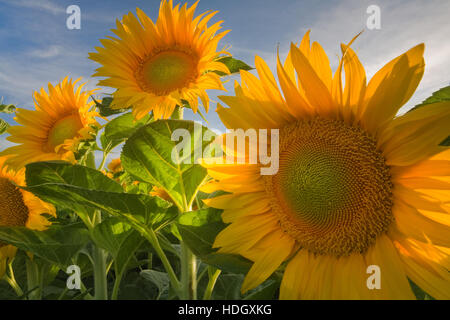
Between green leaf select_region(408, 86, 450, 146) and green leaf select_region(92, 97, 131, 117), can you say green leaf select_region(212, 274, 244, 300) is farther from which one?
green leaf select_region(408, 86, 450, 146)

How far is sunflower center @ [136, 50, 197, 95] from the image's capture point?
1621 millimetres

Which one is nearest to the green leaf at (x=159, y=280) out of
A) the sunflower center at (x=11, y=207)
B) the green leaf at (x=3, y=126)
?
the sunflower center at (x=11, y=207)

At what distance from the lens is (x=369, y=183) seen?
0.87 metres

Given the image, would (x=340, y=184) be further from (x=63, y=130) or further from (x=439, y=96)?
(x=63, y=130)

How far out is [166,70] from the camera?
1.64 metres

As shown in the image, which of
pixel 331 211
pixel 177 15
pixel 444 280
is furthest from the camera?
pixel 177 15

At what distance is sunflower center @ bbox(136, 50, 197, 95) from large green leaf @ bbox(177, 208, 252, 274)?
0.74 metres

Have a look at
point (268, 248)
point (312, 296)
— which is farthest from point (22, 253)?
point (312, 296)

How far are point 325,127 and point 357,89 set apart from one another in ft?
0.49

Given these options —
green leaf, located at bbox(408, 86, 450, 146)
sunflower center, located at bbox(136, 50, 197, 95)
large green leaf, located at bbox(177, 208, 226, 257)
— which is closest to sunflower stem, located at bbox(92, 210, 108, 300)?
large green leaf, located at bbox(177, 208, 226, 257)

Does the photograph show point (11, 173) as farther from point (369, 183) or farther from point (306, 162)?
point (369, 183)

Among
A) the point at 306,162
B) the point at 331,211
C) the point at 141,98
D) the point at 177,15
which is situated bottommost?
the point at 331,211

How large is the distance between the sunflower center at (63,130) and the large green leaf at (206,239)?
2.99 feet

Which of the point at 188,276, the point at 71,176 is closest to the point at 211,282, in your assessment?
the point at 188,276
